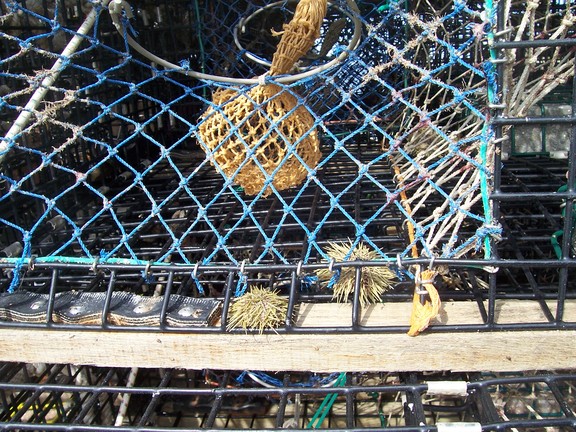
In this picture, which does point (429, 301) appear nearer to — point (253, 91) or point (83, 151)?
point (253, 91)

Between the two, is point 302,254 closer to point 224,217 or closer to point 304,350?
point 304,350

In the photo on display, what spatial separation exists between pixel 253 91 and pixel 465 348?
1.06 meters

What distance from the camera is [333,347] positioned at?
4.63 feet

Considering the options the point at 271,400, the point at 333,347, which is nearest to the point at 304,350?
the point at 333,347

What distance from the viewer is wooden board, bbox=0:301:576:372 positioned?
4.51ft

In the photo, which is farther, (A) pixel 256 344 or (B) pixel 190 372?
(B) pixel 190 372

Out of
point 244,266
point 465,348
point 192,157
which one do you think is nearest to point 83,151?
point 192,157

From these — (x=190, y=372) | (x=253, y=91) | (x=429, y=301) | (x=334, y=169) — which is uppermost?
(x=253, y=91)

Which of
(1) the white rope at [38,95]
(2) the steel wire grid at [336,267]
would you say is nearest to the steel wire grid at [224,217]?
(2) the steel wire grid at [336,267]

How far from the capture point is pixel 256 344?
1428mm

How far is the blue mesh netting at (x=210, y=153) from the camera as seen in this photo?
4.79 ft

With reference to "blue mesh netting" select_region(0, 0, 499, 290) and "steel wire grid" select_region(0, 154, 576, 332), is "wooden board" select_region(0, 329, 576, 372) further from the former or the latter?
"blue mesh netting" select_region(0, 0, 499, 290)

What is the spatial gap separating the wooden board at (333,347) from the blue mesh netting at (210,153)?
0.21 meters

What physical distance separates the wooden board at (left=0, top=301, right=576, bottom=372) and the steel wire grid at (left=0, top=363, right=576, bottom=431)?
7cm
